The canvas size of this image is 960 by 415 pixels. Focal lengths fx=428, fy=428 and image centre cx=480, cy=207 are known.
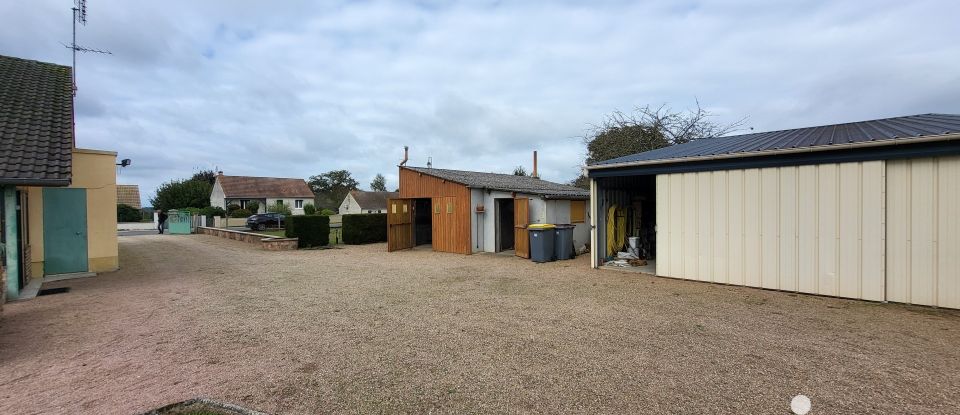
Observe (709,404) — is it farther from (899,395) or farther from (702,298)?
(702,298)

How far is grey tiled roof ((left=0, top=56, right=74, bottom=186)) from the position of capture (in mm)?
7934

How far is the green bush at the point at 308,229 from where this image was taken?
17.5 meters

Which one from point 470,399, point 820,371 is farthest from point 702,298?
point 470,399

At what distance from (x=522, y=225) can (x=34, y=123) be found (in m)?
12.3

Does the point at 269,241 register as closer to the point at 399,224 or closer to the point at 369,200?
the point at 399,224

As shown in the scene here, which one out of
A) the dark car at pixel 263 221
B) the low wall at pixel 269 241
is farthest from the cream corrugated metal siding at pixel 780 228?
the dark car at pixel 263 221

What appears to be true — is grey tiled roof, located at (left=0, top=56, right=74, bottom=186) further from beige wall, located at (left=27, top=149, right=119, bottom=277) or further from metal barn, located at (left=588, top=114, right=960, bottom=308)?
metal barn, located at (left=588, top=114, right=960, bottom=308)

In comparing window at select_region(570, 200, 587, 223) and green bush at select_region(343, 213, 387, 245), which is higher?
window at select_region(570, 200, 587, 223)

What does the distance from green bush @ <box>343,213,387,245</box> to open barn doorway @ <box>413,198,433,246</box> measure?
200 cm

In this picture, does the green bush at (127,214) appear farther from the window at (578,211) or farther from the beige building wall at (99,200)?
the window at (578,211)

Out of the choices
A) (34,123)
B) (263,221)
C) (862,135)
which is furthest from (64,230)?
(263,221)

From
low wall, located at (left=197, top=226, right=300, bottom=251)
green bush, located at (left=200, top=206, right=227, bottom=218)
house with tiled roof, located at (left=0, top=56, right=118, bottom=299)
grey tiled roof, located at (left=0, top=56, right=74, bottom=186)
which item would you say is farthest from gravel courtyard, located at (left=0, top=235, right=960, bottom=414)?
green bush, located at (left=200, top=206, right=227, bottom=218)

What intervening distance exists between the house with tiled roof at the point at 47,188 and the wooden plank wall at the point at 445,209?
9268mm

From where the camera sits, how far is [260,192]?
49812 millimetres
